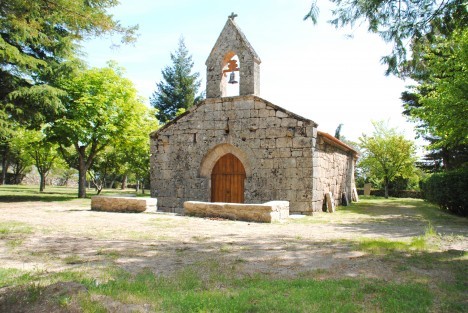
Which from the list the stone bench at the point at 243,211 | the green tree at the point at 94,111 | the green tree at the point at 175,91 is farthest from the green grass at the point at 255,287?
the green tree at the point at 175,91

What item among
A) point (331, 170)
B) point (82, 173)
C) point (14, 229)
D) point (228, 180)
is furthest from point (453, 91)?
point (82, 173)

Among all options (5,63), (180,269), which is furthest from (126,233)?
(5,63)

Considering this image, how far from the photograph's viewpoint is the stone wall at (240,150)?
11195 mm

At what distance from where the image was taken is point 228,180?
1241 cm

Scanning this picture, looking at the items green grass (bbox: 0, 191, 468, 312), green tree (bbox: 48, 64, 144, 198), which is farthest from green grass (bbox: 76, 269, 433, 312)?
green tree (bbox: 48, 64, 144, 198)

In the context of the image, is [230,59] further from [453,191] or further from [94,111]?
[94,111]

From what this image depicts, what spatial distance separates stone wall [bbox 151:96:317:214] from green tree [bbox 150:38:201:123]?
2694 cm

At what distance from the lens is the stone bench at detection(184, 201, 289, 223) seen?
8.88 m

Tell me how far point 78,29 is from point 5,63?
9.88 metres

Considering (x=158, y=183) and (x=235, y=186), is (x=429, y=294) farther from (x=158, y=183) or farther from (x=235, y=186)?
(x=158, y=183)

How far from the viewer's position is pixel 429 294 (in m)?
3.37

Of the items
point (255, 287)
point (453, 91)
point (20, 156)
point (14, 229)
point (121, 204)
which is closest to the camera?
point (255, 287)

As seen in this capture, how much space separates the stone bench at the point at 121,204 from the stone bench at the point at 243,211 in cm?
179

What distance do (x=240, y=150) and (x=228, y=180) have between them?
1219 mm
